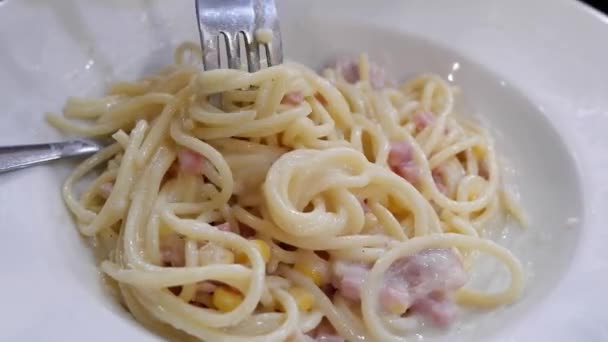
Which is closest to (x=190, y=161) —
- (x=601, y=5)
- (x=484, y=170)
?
(x=484, y=170)

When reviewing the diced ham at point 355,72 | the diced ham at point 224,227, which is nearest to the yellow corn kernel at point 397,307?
the diced ham at point 224,227

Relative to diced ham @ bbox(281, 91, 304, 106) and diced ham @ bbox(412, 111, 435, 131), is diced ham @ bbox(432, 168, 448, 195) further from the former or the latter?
diced ham @ bbox(281, 91, 304, 106)

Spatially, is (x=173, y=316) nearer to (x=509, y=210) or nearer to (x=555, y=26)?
(x=509, y=210)

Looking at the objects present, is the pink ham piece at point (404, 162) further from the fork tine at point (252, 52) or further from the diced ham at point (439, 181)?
the fork tine at point (252, 52)

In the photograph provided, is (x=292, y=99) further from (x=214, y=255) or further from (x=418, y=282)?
(x=418, y=282)

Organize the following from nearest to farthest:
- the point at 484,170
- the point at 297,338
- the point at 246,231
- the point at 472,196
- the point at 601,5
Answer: the point at 297,338, the point at 246,231, the point at 472,196, the point at 484,170, the point at 601,5
